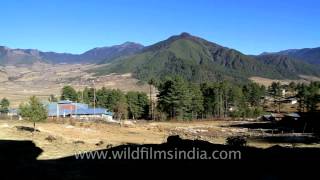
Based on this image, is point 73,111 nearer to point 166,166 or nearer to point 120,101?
point 120,101

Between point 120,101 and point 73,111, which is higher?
point 120,101

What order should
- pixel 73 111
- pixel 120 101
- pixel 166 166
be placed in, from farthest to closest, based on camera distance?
pixel 120 101, pixel 73 111, pixel 166 166

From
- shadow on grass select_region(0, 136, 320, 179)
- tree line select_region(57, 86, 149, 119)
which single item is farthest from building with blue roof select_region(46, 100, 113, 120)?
shadow on grass select_region(0, 136, 320, 179)

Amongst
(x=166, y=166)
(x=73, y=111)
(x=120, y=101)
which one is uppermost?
(x=120, y=101)

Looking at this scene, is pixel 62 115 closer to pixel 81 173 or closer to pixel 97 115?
pixel 97 115

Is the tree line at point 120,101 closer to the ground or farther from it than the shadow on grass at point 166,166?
farther from it

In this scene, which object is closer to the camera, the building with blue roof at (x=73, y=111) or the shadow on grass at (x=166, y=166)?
the shadow on grass at (x=166, y=166)

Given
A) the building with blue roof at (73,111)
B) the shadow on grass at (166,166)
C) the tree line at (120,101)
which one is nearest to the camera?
the shadow on grass at (166,166)

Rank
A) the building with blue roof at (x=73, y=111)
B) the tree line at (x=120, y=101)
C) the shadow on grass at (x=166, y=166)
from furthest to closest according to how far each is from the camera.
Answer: the tree line at (x=120, y=101) < the building with blue roof at (x=73, y=111) < the shadow on grass at (x=166, y=166)

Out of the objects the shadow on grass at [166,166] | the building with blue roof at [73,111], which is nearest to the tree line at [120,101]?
the building with blue roof at [73,111]

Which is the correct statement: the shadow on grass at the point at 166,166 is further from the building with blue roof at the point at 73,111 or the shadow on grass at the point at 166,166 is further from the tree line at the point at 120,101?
the tree line at the point at 120,101

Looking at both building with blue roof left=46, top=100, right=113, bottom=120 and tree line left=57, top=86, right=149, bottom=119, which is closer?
building with blue roof left=46, top=100, right=113, bottom=120

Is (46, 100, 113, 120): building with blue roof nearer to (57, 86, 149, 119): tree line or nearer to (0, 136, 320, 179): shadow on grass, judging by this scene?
(57, 86, 149, 119): tree line

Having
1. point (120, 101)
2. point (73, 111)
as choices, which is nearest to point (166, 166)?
point (73, 111)
